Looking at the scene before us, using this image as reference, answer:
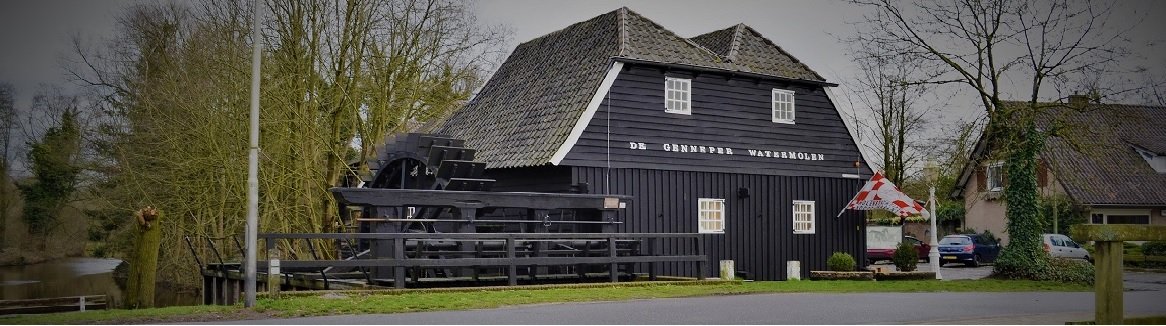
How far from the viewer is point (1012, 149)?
81.4 ft

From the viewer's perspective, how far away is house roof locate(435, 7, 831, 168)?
78.5 feet

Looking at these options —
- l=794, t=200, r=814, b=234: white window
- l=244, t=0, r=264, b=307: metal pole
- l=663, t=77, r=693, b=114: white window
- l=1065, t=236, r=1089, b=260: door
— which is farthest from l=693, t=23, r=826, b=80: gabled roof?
l=1065, t=236, r=1089, b=260: door

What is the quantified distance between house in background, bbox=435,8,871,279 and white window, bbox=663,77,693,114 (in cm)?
3

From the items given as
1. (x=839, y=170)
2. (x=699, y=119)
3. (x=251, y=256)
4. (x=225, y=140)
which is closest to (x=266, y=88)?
(x=225, y=140)

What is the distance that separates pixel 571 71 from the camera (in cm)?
2555

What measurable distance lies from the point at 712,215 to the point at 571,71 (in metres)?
4.54

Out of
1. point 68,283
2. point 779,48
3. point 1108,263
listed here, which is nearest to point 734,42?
point 779,48

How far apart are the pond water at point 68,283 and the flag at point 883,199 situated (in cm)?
1729

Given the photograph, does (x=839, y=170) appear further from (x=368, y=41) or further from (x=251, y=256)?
(x=251, y=256)

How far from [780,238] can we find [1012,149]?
5.48 metres

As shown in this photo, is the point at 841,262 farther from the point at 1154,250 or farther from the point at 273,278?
the point at 1154,250

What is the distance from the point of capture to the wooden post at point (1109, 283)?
11.4m

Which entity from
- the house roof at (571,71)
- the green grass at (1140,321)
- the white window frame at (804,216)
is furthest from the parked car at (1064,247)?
the green grass at (1140,321)

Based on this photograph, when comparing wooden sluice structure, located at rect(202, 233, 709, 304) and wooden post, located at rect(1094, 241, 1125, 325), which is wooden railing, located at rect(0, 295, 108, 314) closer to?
wooden sluice structure, located at rect(202, 233, 709, 304)
